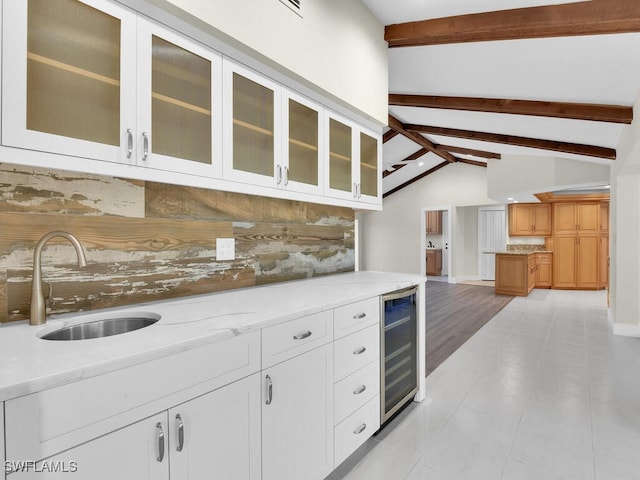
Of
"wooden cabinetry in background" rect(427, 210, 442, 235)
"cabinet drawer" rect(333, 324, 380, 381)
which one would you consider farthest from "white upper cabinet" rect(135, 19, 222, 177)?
"wooden cabinetry in background" rect(427, 210, 442, 235)

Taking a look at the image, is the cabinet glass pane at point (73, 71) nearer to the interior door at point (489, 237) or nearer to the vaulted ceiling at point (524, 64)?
the vaulted ceiling at point (524, 64)

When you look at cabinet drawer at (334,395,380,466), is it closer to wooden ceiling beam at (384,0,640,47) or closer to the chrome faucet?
the chrome faucet

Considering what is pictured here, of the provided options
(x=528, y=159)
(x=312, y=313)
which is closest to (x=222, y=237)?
(x=312, y=313)

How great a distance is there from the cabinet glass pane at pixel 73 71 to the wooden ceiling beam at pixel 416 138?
16.2 ft

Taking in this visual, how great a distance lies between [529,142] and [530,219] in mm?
4294

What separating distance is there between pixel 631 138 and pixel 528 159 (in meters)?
3.32

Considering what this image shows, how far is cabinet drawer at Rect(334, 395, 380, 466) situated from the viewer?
1743mm

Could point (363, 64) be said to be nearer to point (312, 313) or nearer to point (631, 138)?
point (312, 313)

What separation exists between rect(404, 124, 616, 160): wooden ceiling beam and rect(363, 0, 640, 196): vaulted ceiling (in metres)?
0.02

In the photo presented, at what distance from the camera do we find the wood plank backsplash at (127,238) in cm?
127

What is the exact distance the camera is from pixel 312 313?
1546 millimetres

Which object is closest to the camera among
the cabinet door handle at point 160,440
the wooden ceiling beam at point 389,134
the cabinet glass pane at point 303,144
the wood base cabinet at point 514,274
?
the cabinet door handle at point 160,440

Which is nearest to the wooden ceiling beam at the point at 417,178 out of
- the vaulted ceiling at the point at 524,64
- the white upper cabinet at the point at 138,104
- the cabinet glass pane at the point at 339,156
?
the vaulted ceiling at the point at 524,64

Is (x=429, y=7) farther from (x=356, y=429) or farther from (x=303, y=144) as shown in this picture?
(x=356, y=429)
